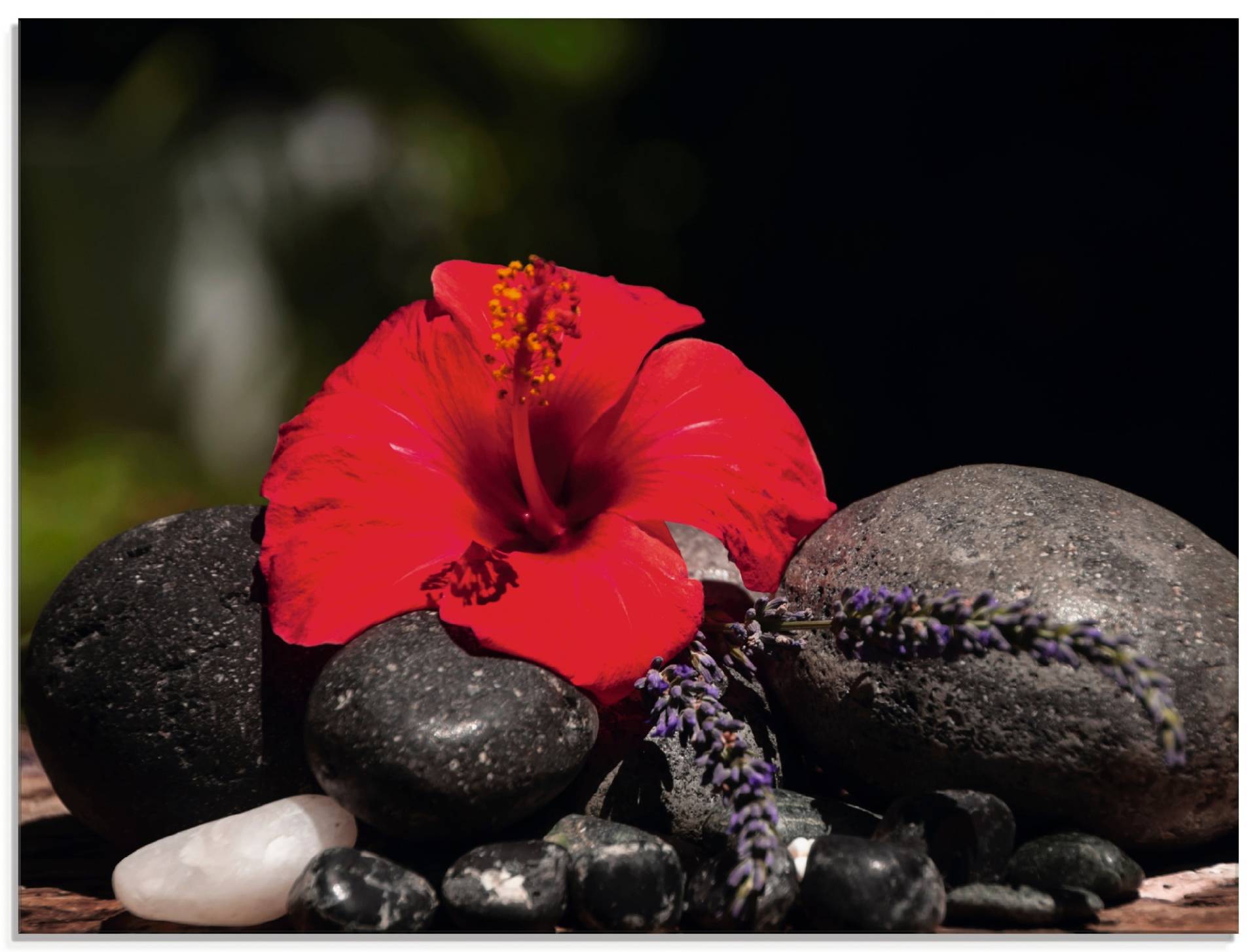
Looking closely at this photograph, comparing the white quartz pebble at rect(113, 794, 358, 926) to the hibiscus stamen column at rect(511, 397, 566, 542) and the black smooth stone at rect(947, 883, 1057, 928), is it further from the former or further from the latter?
the black smooth stone at rect(947, 883, 1057, 928)

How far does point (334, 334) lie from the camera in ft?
7.11

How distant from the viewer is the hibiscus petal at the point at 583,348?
1.45m

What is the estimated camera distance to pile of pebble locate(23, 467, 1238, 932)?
1051 mm

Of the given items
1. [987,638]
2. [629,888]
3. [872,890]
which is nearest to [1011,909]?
[872,890]

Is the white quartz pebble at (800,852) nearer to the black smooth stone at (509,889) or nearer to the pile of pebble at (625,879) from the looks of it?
the pile of pebble at (625,879)

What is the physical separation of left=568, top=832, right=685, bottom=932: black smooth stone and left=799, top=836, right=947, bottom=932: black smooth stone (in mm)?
121

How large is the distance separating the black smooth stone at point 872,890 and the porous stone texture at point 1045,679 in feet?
0.59

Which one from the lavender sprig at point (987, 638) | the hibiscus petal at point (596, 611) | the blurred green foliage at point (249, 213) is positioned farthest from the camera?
the blurred green foliage at point (249, 213)

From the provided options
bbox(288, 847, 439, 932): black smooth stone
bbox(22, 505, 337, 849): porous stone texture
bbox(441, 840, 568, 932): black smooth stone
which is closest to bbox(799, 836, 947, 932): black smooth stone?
bbox(441, 840, 568, 932): black smooth stone

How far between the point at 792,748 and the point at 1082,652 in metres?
0.45

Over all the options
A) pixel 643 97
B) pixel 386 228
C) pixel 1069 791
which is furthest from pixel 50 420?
pixel 1069 791

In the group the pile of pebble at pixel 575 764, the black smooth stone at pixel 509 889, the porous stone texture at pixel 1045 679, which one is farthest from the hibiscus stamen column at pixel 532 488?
the black smooth stone at pixel 509 889

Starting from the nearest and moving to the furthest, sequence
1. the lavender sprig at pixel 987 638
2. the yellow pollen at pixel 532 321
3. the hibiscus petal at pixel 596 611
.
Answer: the lavender sprig at pixel 987 638, the hibiscus petal at pixel 596 611, the yellow pollen at pixel 532 321

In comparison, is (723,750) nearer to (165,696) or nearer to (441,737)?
(441,737)
